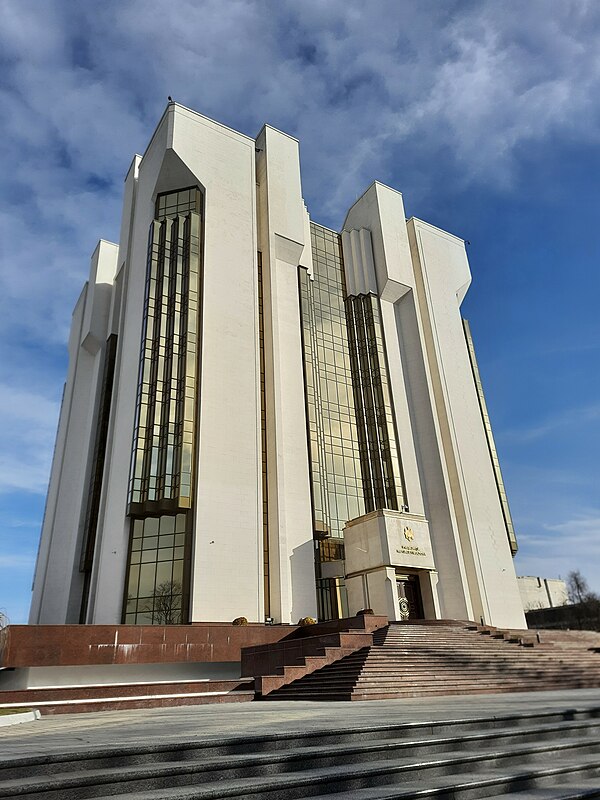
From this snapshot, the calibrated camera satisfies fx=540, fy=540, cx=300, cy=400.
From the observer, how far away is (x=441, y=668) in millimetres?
15172

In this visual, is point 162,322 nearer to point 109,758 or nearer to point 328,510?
point 328,510

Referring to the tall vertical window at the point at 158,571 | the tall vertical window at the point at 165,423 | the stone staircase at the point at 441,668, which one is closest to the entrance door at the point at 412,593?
the stone staircase at the point at 441,668

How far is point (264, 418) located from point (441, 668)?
52.5 feet

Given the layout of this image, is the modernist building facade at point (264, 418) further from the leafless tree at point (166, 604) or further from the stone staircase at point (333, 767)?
the stone staircase at point (333, 767)

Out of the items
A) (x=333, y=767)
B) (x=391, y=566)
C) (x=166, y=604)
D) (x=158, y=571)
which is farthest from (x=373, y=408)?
(x=333, y=767)

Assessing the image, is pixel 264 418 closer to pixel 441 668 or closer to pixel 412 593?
pixel 412 593

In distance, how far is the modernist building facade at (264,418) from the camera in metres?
24.8

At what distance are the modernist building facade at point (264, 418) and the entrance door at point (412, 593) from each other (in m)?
0.16

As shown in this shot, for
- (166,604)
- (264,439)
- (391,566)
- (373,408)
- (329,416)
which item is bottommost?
(166,604)

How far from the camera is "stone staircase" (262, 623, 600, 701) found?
13539 mm

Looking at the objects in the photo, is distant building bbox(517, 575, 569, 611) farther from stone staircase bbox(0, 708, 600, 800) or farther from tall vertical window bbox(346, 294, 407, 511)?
stone staircase bbox(0, 708, 600, 800)

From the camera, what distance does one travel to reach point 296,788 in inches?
165

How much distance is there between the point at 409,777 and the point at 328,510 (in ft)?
82.6

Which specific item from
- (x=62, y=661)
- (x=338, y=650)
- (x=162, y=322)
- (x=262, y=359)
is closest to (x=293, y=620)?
(x=338, y=650)
